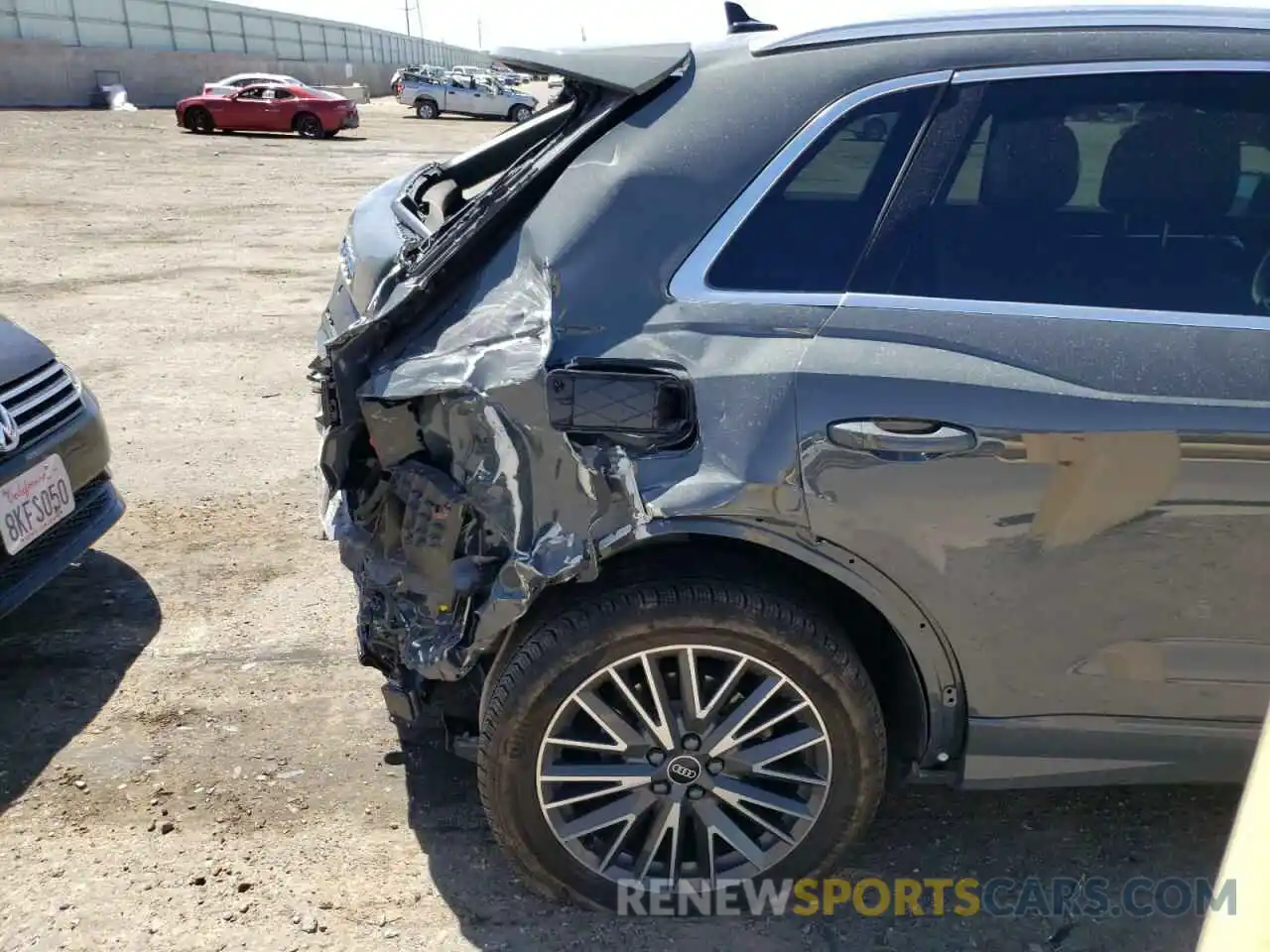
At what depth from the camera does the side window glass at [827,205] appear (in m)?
2.22

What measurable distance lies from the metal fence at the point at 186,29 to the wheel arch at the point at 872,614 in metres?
27.7

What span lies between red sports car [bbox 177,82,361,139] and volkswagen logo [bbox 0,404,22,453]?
92.0 feet

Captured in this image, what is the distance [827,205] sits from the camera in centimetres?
223

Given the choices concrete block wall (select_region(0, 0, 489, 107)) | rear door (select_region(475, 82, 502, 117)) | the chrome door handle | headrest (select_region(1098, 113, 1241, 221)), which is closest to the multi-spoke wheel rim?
the chrome door handle

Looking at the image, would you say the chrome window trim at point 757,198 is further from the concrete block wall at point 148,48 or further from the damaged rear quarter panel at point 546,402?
the concrete block wall at point 148,48

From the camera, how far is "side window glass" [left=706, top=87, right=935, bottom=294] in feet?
7.29

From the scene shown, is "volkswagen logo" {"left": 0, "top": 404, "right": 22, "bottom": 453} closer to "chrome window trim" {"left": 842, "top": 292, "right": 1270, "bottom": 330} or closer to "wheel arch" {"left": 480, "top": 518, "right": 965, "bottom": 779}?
"wheel arch" {"left": 480, "top": 518, "right": 965, "bottom": 779}

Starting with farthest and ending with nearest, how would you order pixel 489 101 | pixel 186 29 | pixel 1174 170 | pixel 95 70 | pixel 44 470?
pixel 186 29 < pixel 489 101 < pixel 95 70 < pixel 44 470 < pixel 1174 170

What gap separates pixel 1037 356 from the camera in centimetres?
213

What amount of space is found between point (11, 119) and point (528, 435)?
102ft

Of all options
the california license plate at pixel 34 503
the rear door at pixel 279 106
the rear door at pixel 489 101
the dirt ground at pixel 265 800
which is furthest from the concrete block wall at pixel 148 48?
the california license plate at pixel 34 503

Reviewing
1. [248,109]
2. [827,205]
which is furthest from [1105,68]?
[248,109]

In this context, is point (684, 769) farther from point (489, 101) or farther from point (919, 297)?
point (489, 101)

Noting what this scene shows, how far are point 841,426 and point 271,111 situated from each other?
30.6 meters
